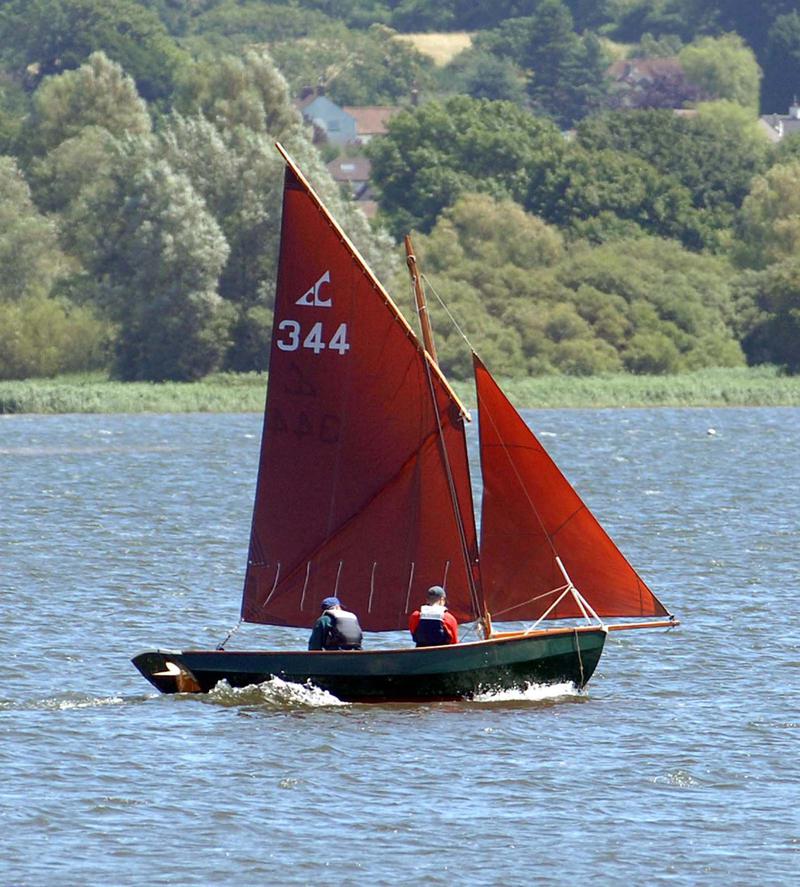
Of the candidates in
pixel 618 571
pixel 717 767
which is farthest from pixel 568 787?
pixel 618 571

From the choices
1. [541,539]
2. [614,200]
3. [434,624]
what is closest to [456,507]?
[541,539]

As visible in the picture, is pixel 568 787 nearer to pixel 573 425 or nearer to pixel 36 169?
pixel 573 425

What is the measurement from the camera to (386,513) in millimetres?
28500

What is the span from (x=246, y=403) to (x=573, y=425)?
1708 cm

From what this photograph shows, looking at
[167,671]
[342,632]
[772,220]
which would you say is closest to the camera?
[342,632]

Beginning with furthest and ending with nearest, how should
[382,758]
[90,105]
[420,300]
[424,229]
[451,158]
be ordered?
[451,158], [424,229], [90,105], [420,300], [382,758]

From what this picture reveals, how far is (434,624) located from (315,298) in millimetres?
4621

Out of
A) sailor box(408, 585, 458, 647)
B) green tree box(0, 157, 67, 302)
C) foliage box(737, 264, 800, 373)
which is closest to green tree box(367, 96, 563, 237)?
foliage box(737, 264, 800, 373)

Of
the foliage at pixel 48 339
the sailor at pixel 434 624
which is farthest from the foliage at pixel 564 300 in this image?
the sailor at pixel 434 624

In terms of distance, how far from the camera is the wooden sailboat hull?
88.2 ft

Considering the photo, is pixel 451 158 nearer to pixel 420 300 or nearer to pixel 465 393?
pixel 465 393

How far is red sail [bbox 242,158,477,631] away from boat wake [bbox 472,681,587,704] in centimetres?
132

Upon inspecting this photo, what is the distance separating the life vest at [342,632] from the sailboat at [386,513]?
0.33 meters

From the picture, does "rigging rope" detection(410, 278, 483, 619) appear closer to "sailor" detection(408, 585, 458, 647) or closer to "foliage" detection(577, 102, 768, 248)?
"sailor" detection(408, 585, 458, 647)
